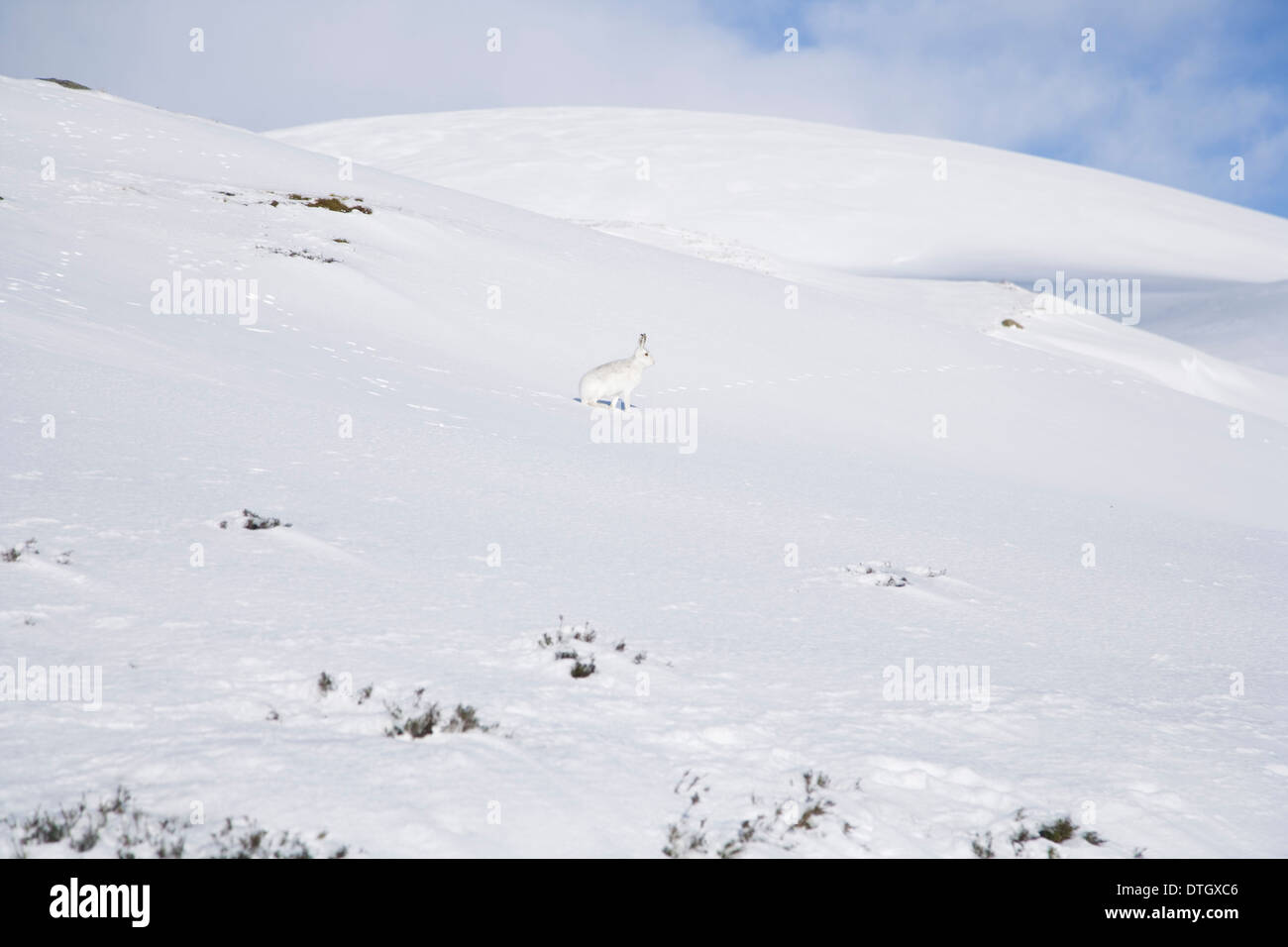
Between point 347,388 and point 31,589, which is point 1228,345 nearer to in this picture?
point 347,388

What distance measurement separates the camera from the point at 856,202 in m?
58.6

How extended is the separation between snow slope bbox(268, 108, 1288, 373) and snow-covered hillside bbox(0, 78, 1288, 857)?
75.8ft

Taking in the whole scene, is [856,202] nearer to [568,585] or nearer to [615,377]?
[615,377]

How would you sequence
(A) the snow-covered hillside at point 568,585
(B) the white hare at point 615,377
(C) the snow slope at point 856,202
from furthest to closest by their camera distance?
(C) the snow slope at point 856,202
(B) the white hare at point 615,377
(A) the snow-covered hillside at point 568,585

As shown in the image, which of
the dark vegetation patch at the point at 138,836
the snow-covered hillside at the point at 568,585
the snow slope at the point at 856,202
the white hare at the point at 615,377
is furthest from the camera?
the snow slope at the point at 856,202

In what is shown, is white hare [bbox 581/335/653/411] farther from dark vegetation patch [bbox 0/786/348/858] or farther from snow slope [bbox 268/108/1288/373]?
snow slope [bbox 268/108/1288/373]

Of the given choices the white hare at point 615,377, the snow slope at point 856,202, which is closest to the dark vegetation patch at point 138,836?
the white hare at point 615,377

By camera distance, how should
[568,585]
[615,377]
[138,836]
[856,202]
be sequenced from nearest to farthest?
[138,836] < [568,585] < [615,377] < [856,202]

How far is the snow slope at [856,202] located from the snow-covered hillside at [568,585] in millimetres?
23117

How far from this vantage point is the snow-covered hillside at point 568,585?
3.99 metres

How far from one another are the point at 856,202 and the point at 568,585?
5725cm

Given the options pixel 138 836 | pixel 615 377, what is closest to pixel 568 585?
pixel 138 836

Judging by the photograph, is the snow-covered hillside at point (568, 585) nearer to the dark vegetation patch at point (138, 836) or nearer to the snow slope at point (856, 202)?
the dark vegetation patch at point (138, 836)
